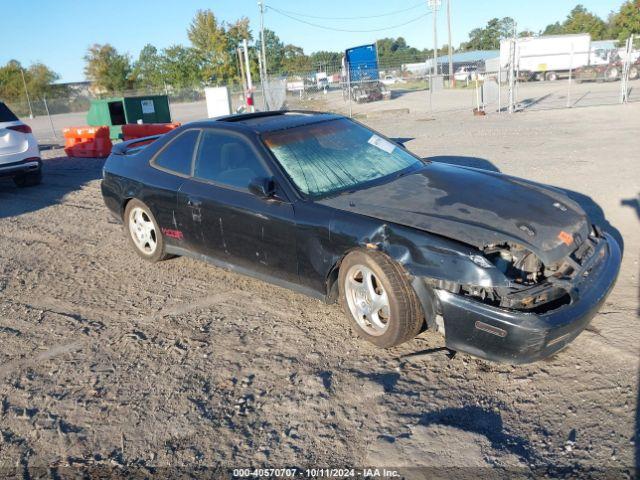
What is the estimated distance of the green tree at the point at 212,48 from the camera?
51.5 m

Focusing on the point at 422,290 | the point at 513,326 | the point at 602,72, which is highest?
the point at 602,72

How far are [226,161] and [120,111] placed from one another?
13.3m

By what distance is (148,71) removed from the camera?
6066 centimetres

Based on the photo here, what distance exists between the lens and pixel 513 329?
285cm

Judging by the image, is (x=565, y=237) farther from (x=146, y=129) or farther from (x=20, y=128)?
(x=146, y=129)

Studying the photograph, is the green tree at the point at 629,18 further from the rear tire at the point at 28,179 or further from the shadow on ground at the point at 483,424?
the shadow on ground at the point at 483,424

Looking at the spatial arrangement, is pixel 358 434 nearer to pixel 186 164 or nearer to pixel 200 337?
pixel 200 337

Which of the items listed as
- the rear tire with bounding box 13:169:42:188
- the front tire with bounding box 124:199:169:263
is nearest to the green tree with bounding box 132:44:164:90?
the rear tire with bounding box 13:169:42:188

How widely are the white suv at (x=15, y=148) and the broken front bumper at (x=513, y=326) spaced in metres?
8.51

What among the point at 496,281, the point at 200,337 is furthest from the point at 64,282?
the point at 496,281

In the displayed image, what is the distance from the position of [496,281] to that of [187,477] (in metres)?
1.88

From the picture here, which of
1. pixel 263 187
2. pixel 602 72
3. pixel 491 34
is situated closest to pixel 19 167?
pixel 263 187

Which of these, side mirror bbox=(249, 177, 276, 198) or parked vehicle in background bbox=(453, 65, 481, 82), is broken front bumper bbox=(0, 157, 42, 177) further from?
parked vehicle in background bbox=(453, 65, 481, 82)

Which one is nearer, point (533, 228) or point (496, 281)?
point (496, 281)
